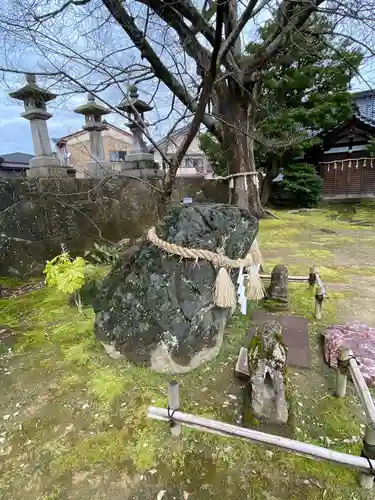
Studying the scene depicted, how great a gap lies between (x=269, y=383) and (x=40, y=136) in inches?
204


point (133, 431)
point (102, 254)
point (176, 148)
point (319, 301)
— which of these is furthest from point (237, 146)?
point (133, 431)

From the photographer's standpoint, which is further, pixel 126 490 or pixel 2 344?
pixel 2 344

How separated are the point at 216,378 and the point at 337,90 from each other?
13403mm

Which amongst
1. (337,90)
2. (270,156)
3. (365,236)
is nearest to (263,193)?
(270,156)

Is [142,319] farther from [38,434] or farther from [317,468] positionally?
[317,468]

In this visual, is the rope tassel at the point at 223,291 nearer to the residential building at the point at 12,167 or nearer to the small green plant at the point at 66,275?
the small green plant at the point at 66,275

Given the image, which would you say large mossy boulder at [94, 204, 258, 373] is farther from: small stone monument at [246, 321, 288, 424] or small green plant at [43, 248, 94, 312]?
small stone monument at [246, 321, 288, 424]

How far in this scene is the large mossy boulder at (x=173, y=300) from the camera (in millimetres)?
2188

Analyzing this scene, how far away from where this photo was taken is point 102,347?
255 cm

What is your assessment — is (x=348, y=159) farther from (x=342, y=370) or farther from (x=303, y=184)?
(x=342, y=370)

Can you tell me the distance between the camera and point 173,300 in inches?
88.1

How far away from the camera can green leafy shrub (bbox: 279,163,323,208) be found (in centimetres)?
1198

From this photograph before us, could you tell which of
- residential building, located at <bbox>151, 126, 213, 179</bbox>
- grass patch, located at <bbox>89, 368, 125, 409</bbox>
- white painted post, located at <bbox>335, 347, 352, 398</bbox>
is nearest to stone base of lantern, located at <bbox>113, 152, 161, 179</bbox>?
residential building, located at <bbox>151, 126, 213, 179</bbox>

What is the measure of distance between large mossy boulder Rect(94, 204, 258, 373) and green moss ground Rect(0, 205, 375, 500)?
0.16 m
